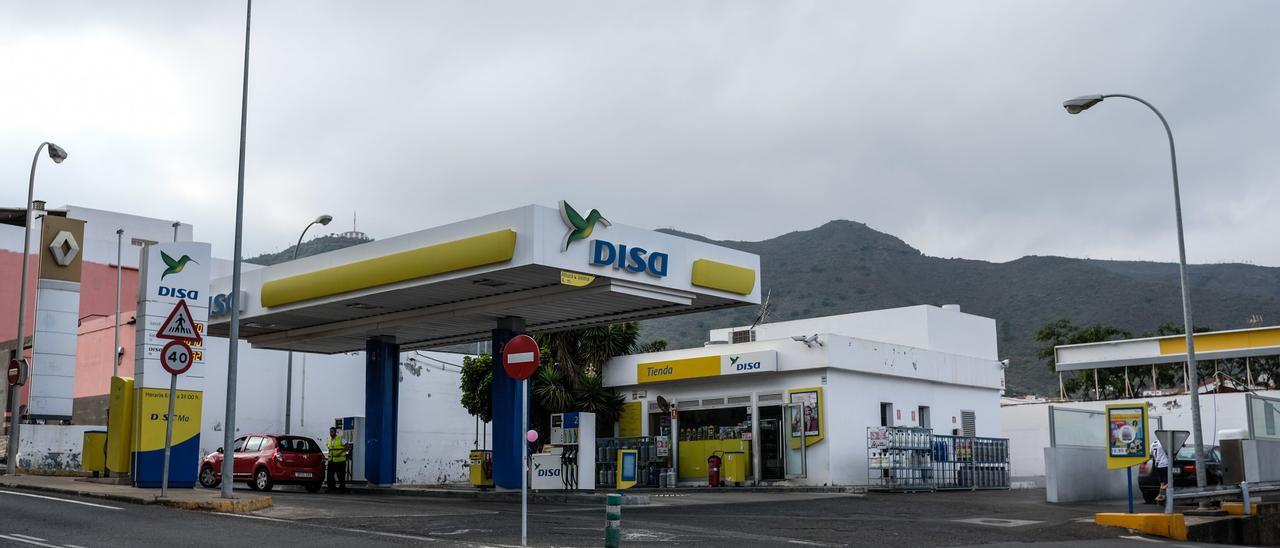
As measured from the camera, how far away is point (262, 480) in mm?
26781

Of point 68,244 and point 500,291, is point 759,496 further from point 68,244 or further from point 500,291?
point 68,244

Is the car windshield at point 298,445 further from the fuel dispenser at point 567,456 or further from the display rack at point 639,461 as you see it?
the display rack at point 639,461

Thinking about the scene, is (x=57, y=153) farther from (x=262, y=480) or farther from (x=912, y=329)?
(x=912, y=329)

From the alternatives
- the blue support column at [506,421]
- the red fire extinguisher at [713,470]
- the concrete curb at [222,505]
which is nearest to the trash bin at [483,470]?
the blue support column at [506,421]

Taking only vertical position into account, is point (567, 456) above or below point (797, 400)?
below

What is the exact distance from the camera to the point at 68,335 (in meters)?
34.4

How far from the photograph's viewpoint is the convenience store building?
98.2ft

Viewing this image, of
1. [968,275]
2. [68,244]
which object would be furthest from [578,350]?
[968,275]

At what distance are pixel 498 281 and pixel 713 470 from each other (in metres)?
11.0

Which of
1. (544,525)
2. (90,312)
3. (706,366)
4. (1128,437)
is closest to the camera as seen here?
(544,525)

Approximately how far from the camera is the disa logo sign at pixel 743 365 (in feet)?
102

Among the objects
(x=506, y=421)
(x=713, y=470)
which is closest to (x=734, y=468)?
(x=713, y=470)

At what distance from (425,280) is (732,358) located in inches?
461

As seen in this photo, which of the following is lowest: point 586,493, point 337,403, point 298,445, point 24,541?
point 586,493
